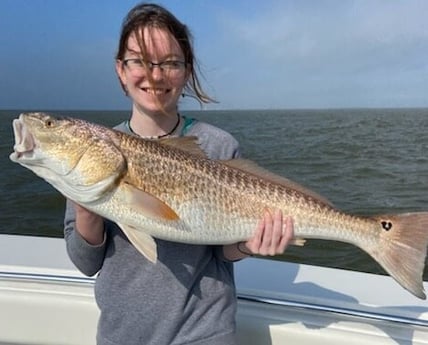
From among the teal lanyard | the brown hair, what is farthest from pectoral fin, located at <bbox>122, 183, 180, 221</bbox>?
the brown hair

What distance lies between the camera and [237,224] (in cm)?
213

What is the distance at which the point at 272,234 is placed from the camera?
2111 millimetres

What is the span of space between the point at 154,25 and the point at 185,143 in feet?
1.72

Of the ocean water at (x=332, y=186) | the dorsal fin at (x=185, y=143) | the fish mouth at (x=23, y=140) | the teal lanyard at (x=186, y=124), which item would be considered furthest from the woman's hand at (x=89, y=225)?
the ocean water at (x=332, y=186)

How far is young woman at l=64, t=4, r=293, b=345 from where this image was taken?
2184 mm

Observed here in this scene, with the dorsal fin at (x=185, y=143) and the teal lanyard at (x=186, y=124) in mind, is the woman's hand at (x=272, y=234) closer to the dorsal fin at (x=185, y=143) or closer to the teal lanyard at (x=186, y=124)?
the dorsal fin at (x=185, y=143)

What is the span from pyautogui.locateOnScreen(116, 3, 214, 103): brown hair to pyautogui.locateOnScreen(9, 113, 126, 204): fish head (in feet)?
1.48

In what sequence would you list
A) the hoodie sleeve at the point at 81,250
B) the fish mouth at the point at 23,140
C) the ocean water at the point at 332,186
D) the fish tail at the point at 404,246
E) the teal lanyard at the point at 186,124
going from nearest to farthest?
the fish mouth at the point at 23,140 < the fish tail at the point at 404,246 < the hoodie sleeve at the point at 81,250 < the teal lanyard at the point at 186,124 < the ocean water at the point at 332,186

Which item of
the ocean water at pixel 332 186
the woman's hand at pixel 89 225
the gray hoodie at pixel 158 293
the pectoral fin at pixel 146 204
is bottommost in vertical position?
the ocean water at pixel 332 186

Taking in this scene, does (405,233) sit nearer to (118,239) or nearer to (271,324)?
(271,324)

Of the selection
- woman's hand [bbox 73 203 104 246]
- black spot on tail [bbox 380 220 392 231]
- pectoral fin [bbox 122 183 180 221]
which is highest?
pectoral fin [bbox 122 183 180 221]

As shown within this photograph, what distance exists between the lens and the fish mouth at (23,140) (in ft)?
6.53

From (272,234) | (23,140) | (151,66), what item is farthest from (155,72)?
(272,234)

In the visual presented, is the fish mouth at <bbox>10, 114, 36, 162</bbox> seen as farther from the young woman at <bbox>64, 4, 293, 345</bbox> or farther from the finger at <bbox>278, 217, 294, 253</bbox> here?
the finger at <bbox>278, 217, 294, 253</bbox>
